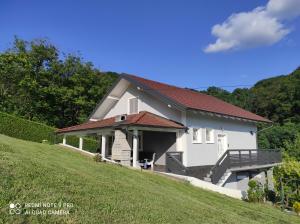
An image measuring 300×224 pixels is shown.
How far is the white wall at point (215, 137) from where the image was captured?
Answer: 1805cm

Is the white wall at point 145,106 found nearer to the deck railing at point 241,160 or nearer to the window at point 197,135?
the window at point 197,135

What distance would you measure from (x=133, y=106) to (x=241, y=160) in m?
8.21

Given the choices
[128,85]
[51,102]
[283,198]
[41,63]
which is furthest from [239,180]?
[41,63]

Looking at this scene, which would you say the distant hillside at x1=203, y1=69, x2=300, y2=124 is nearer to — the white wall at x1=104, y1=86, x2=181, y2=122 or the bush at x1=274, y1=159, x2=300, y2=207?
the bush at x1=274, y1=159, x2=300, y2=207

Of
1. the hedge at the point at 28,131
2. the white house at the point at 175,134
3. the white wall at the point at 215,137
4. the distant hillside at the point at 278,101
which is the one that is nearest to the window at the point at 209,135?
the white house at the point at 175,134

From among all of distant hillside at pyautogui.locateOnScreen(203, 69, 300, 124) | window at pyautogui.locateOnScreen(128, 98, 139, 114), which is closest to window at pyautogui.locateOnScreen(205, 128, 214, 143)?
window at pyautogui.locateOnScreen(128, 98, 139, 114)

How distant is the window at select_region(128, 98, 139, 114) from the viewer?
21214 mm

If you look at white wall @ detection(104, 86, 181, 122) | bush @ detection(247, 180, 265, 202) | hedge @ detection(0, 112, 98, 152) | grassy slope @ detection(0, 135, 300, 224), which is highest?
white wall @ detection(104, 86, 181, 122)

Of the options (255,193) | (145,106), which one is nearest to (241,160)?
(255,193)

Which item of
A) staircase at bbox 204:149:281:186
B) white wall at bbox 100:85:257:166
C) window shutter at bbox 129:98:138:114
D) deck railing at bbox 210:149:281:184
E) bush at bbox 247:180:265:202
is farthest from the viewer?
window shutter at bbox 129:98:138:114

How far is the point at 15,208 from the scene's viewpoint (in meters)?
5.62

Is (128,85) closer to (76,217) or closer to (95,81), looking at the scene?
(76,217)

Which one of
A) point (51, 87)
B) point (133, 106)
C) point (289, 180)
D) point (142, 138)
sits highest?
point (51, 87)

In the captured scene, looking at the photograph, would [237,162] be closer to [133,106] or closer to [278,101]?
[133,106]
